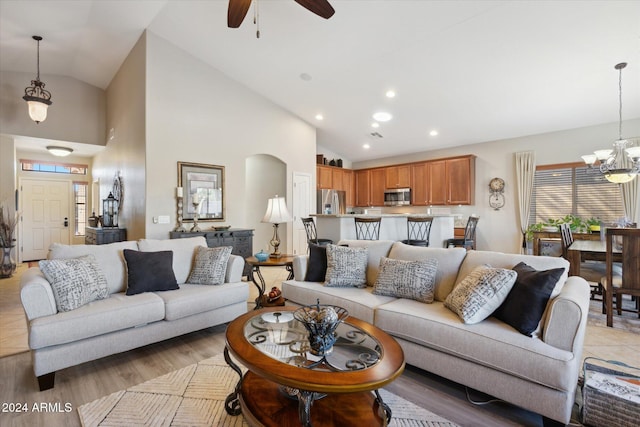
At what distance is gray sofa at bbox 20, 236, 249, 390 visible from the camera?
2135 millimetres

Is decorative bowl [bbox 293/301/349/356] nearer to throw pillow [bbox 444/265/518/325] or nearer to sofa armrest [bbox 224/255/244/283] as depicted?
throw pillow [bbox 444/265/518/325]

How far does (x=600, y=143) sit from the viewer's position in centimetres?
538

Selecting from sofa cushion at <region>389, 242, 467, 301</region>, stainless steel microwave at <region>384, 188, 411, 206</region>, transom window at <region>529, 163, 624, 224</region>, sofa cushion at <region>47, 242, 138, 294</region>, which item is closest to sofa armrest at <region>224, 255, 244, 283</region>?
sofa cushion at <region>47, 242, 138, 294</region>

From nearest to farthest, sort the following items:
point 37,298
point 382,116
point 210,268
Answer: point 37,298, point 210,268, point 382,116

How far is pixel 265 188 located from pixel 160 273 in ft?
14.8

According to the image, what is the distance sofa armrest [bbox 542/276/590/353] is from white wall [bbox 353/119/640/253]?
5062mm

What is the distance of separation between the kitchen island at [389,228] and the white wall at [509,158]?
171cm

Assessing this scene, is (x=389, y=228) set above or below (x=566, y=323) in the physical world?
above

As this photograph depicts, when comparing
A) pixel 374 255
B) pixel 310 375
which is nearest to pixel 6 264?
pixel 374 255

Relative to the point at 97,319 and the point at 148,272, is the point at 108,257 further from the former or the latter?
the point at 97,319

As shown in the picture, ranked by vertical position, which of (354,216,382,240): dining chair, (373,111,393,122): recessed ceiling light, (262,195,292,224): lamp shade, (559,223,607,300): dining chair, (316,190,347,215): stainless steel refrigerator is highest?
(373,111,393,122): recessed ceiling light

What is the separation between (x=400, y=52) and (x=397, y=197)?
13.5 feet

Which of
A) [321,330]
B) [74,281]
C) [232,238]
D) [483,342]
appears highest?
[232,238]

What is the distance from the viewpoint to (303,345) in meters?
1.76
